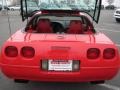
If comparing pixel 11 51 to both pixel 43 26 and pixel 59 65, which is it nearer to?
pixel 59 65

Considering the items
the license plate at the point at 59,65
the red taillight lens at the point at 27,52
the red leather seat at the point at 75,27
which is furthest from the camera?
the red leather seat at the point at 75,27

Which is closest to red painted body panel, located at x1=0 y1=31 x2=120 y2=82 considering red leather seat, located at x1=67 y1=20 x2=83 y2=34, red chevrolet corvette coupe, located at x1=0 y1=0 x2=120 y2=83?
red chevrolet corvette coupe, located at x1=0 y1=0 x2=120 y2=83

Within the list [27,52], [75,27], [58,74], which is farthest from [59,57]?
[75,27]

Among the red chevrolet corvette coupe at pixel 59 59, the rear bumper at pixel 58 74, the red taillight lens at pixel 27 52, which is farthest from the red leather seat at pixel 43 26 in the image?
Result: the rear bumper at pixel 58 74

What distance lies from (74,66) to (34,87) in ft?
4.22

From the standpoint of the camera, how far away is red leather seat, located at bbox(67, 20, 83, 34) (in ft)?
20.9

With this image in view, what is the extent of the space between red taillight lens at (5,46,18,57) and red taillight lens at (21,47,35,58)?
11cm

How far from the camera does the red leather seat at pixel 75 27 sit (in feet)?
20.9

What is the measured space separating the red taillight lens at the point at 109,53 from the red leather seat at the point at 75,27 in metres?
1.19

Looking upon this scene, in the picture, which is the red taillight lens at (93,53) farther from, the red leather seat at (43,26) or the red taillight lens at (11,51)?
the red leather seat at (43,26)

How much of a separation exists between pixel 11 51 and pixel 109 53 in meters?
1.56

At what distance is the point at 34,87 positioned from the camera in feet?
20.0

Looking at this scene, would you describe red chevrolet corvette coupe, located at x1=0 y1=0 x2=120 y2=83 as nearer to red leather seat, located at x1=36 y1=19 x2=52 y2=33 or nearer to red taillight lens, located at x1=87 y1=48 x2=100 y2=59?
red taillight lens, located at x1=87 y1=48 x2=100 y2=59

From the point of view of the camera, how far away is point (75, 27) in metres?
6.39
